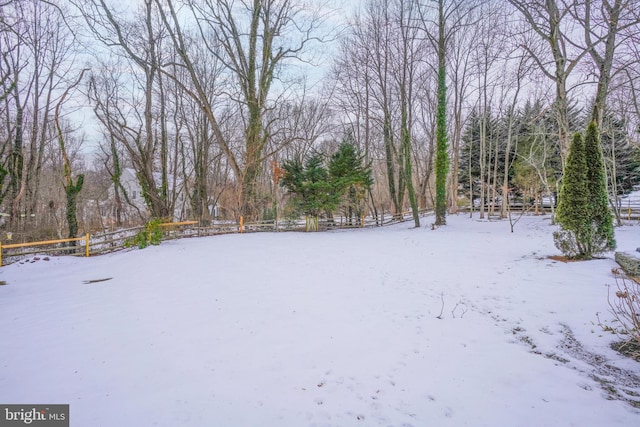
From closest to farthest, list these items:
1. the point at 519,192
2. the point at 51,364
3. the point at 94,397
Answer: the point at 94,397 → the point at 51,364 → the point at 519,192

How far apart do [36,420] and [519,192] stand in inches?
1153

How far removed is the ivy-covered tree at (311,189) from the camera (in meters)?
15.4

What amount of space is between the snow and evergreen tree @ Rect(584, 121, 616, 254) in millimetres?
862

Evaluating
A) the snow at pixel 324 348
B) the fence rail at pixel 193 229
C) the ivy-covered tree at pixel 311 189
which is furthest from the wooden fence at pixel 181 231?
the snow at pixel 324 348

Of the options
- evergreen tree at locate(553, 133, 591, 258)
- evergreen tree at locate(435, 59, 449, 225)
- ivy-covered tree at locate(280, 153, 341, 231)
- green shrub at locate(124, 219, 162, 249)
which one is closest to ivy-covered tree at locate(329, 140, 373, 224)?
ivy-covered tree at locate(280, 153, 341, 231)

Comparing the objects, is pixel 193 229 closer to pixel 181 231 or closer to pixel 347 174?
pixel 181 231

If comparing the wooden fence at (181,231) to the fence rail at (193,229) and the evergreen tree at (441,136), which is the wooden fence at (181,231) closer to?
the fence rail at (193,229)

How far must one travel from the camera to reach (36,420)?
248 centimetres

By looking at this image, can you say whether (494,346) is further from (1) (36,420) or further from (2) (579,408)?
(1) (36,420)

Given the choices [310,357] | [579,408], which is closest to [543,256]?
[579,408]

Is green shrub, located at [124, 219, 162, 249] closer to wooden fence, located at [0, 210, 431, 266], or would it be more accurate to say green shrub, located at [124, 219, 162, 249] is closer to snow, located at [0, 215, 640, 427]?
wooden fence, located at [0, 210, 431, 266]

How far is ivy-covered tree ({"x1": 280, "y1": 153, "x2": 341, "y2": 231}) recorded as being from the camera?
15398mm

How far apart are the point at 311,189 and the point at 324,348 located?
12457 millimetres

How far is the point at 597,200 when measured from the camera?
→ 20.9 feet
